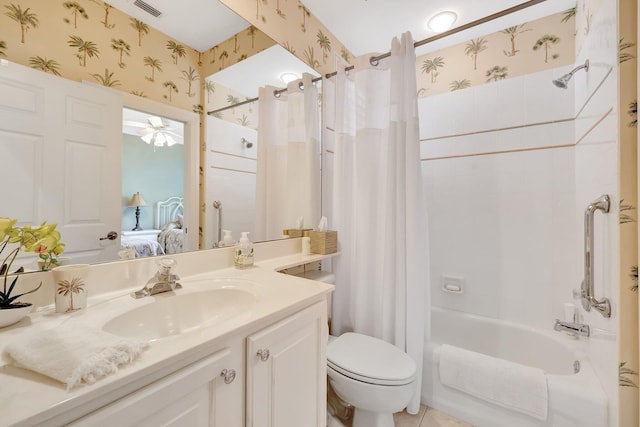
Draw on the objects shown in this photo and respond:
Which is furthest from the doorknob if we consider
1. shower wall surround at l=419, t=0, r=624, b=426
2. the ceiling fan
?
shower wall surround at l=419, t=0, r=624, b=426

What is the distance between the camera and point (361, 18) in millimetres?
1892

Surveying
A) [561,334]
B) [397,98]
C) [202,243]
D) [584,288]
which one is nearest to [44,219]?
[202,243]

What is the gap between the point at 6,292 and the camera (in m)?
0.69

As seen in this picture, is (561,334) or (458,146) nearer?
(561,334)

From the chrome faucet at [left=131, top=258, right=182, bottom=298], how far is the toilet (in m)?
0.82

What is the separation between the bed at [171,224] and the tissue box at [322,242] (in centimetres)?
74

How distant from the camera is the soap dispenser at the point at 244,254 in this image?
1227mm

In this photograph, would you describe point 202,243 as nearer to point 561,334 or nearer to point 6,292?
point 6,292

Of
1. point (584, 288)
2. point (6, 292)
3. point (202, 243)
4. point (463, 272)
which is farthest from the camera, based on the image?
point (463, 272)

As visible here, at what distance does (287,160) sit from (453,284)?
165cm

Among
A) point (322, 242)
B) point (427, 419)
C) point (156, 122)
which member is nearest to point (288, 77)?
point (156, 122)

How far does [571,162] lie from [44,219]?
2.66m

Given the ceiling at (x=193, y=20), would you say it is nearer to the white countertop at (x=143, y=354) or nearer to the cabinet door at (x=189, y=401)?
the white countertop at (x=143, y=354)

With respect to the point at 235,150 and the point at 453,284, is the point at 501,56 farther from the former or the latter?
the point at 235,150
